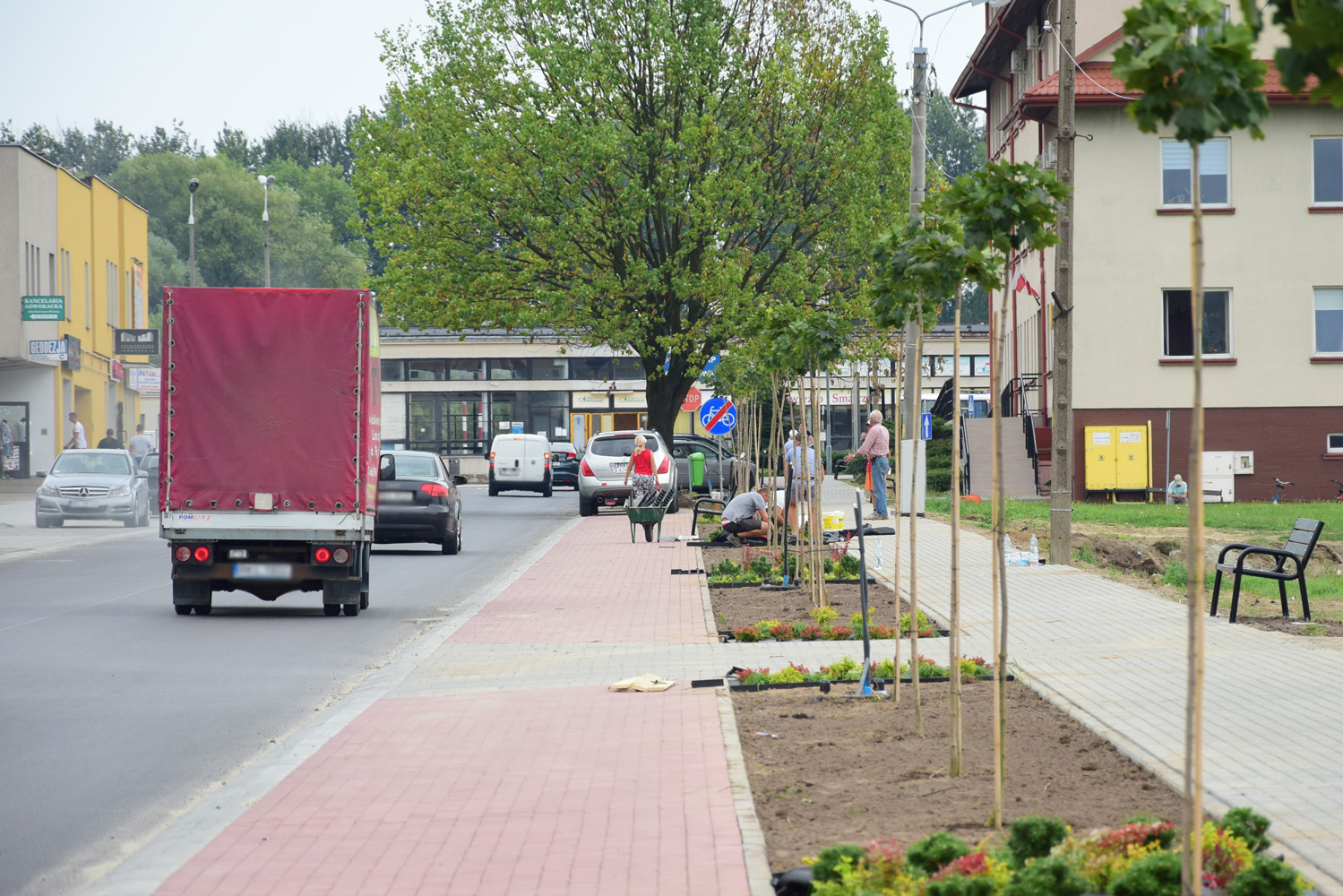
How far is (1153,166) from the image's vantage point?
104ft

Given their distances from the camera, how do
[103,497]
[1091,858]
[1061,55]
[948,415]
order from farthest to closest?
[948,415] < [103,497] < [1061,55] < [1091,858]

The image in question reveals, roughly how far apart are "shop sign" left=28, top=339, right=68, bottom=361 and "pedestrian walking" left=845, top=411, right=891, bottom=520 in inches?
1097

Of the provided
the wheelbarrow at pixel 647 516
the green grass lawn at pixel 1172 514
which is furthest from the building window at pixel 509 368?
the wheelbarrow at pixel 647 516

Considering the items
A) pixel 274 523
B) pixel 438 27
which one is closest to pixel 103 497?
pixel 438 27

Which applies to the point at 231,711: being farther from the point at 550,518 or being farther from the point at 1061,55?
the point at 550,518

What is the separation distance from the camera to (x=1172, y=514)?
25328 mm

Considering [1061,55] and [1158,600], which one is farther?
[1061,55]

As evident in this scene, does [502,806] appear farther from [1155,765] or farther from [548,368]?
[548,368]

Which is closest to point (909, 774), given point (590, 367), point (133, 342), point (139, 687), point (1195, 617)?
→ point (1195, 617)

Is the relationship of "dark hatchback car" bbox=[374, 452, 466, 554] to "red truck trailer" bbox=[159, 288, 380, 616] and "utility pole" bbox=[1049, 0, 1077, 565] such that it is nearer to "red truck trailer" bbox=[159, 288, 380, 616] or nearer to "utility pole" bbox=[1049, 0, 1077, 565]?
"red truck trailer" bbox=[159, 288, 380, 616]

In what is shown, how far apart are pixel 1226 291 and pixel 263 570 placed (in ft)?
77.9

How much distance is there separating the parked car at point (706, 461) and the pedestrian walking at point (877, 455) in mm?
10645

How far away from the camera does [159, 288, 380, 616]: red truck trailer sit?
13922mm

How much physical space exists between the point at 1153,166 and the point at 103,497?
72.4 feet
